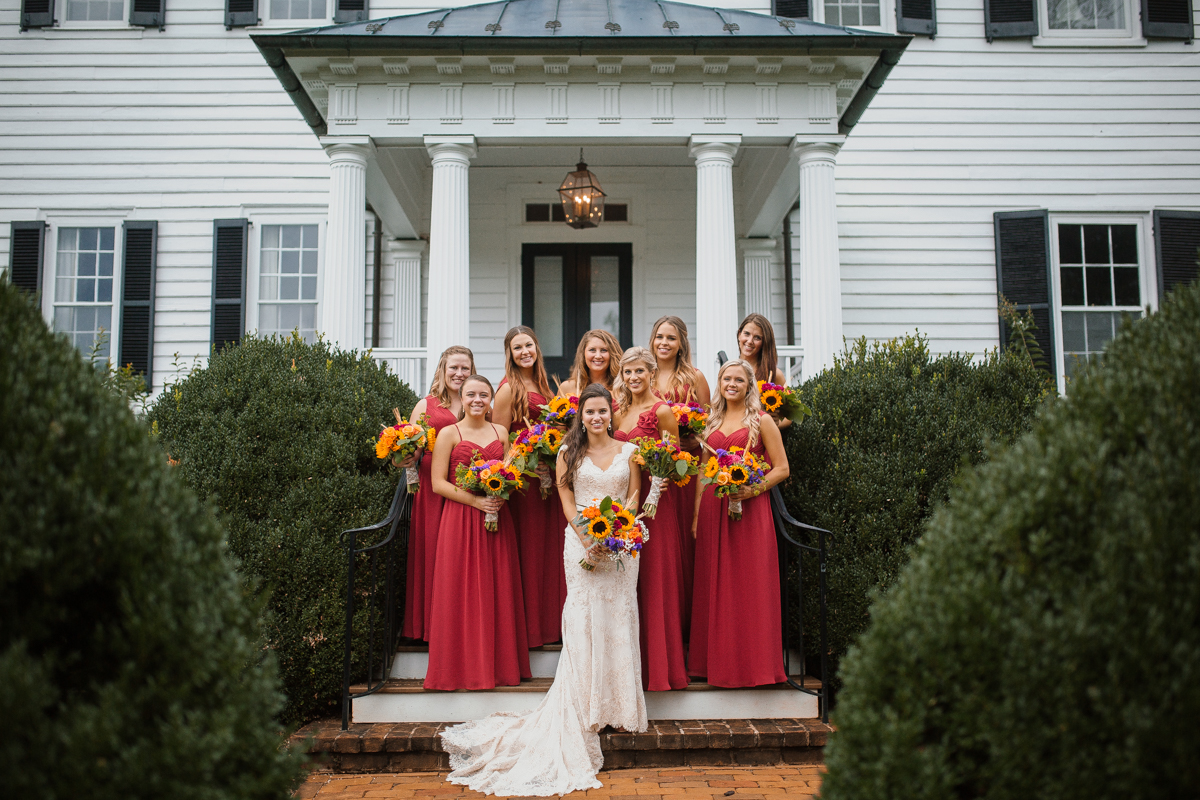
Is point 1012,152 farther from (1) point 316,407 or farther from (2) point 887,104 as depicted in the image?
(1) point 316,407

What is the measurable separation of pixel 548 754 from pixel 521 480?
148 centimetres

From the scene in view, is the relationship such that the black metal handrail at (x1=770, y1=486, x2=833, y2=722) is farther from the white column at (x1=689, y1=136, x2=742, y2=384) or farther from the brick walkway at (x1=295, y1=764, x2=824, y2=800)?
the white column at (x1=689, y1=136, x2=742, y2=384)

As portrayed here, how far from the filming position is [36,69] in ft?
33.5

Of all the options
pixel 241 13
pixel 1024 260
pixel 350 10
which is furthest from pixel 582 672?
pixel 241 13

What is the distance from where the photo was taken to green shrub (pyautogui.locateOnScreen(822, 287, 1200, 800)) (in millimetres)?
2035

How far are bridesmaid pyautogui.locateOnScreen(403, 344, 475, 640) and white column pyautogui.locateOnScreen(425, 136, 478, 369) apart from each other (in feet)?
7.11

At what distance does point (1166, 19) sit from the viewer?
33.3 feet

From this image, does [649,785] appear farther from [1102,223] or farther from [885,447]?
[1102,223]

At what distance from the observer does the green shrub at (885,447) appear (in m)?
4.93

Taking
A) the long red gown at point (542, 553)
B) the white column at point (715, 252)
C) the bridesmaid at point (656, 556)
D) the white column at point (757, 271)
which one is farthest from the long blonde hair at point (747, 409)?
the white column at point (757, 271)

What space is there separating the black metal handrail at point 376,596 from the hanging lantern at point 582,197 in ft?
14.1

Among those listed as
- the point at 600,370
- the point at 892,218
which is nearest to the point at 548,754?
the point at 600,370

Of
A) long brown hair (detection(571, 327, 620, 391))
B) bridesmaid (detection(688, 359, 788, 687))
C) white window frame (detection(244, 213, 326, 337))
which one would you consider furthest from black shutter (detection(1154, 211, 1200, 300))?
white window frame (detection(244, 213, 326, 337))

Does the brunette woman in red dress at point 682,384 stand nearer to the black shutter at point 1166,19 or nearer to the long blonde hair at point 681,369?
the long blonde hair at point 681,369
